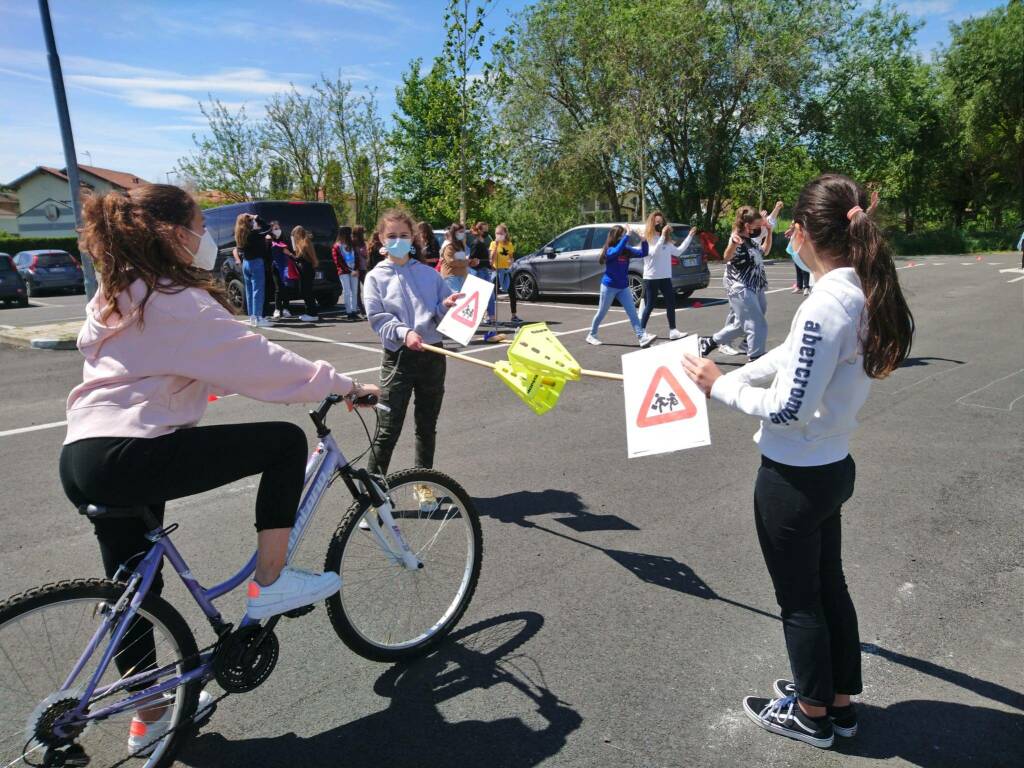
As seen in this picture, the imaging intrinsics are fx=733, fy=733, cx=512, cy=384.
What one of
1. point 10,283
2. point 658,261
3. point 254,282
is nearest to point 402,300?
point 658,261

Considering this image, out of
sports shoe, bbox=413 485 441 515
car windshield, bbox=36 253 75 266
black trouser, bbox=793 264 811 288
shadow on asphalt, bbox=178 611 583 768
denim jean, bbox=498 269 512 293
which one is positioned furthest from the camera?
car windshield, bbox=36 253 75 266

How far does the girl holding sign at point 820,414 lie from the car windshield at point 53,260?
26.7 m

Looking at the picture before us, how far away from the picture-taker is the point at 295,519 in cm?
276

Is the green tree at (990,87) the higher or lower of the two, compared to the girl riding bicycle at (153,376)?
higher

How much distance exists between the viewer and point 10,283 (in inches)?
801

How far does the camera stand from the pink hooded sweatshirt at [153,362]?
91.5 inches

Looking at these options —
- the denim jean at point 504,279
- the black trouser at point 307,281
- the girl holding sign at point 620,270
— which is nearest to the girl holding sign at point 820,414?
the girl holding sign at point 620,270

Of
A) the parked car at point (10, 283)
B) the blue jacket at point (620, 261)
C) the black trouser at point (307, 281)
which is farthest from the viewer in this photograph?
the parked car at point (10, 283)

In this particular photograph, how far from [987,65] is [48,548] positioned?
48438 millimetres

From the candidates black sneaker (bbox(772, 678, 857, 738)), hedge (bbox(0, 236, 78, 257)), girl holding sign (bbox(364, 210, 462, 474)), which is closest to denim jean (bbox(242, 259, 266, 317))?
girl holding sign (bbox(364, 210, 462, 474))

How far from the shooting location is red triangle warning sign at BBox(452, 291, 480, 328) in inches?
178

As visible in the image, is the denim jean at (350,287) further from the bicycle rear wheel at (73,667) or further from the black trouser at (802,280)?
the bicycle rear wheel at (73,667)

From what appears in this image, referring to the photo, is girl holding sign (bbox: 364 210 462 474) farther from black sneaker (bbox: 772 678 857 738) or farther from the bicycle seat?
black sneaker (bbox: 772 678 857 738)

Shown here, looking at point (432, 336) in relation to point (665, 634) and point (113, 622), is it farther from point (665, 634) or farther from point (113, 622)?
point (113, 622)
